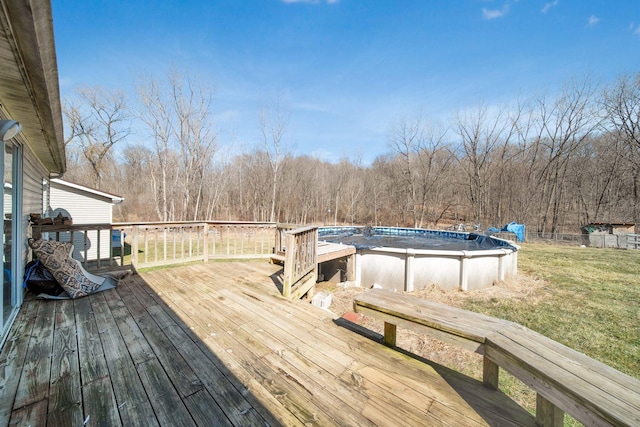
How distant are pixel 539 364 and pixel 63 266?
16.6 ft

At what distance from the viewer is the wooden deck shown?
1.61 meters

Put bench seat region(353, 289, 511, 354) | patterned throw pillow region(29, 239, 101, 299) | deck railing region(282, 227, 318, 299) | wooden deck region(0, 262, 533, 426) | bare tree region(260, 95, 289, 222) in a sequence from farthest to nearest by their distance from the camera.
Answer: bare tree region(260, 95, 289, 222)
deck railing region(282, 227, 318, 299)
patterned throw pillow region(29, 239, 101, 299)
bench seat region(353, 289, 511, 354)
wooden deck region(0, 262, 533, 426)

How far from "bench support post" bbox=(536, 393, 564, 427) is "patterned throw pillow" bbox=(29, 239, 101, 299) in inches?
194

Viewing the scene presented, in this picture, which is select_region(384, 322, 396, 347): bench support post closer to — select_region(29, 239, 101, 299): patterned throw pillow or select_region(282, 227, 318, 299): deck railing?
select_region(282, 227, 318, 299): deck railing

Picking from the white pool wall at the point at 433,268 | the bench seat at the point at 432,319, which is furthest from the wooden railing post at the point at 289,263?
the white pool wall at the point at 433,268

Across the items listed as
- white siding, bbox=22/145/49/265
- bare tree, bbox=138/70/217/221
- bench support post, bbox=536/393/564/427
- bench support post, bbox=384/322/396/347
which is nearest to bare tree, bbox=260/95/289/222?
bare tree, bbox=138/70/217/221

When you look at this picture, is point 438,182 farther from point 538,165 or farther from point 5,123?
point 5,123

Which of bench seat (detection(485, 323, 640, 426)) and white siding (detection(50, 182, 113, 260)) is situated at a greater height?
white siding (detection(50, 182, 113, 260))

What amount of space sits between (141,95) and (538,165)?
24.6 metres

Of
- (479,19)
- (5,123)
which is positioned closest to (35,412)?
(5,123)

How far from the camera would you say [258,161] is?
72.5ft

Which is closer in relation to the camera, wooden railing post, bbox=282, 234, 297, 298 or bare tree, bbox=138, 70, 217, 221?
wooden railing post, bbox=282, 234, 297, 298

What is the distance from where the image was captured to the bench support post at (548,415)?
1455 millimetres

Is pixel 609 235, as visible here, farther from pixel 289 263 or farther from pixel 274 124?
pixel 274 124
